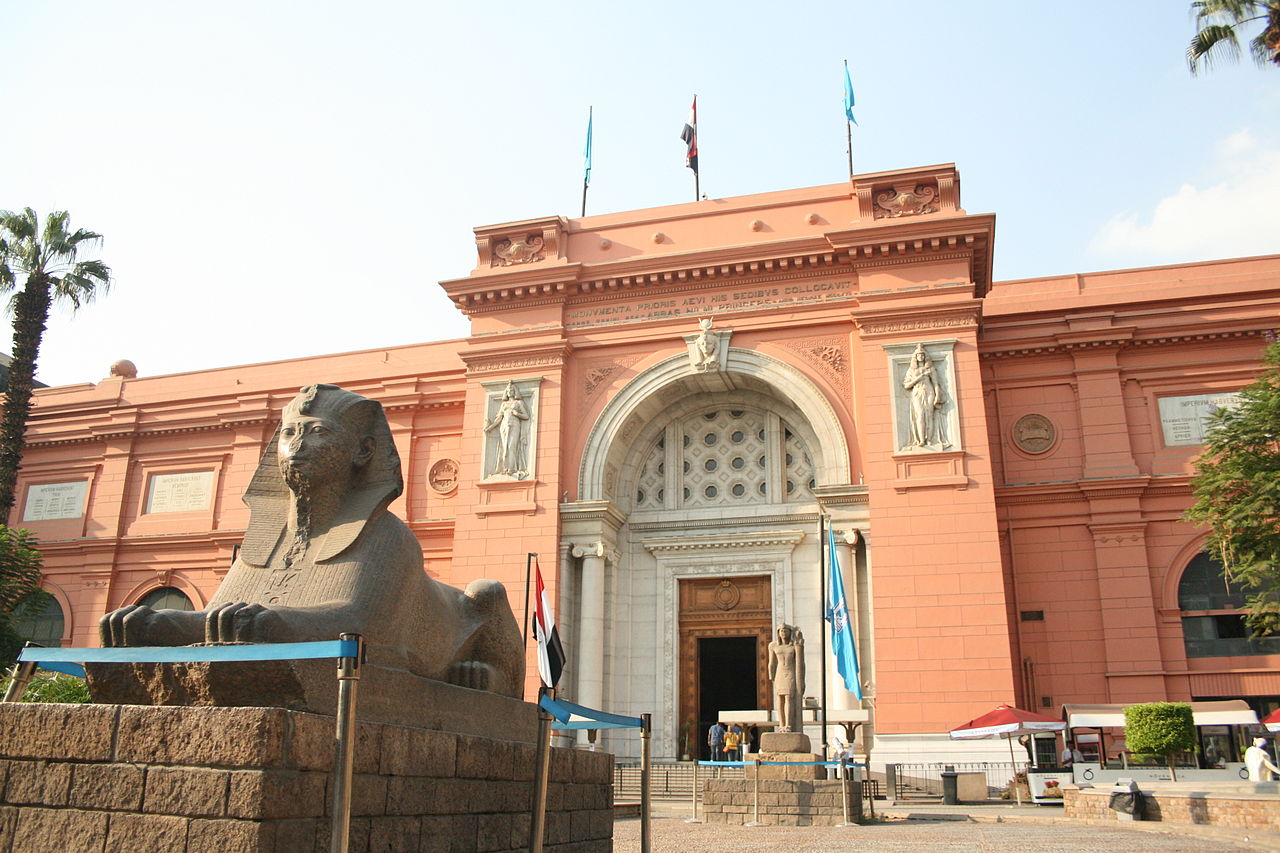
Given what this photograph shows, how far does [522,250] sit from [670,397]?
4480 mm

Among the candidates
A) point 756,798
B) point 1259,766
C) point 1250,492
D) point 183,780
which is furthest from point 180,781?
point 1250,492

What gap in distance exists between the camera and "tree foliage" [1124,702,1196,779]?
46.9ft

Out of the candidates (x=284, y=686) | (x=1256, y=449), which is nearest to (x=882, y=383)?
(x=1256, y=449)

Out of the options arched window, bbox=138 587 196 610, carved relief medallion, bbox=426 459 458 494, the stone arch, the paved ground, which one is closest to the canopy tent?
the paved ground

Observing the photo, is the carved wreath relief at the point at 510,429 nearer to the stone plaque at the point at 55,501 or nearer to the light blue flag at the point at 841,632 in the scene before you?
the light blue flag at the point at 841,632

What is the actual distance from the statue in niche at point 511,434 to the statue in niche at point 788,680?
22.9 ft

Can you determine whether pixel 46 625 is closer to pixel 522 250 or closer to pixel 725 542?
pixel 522 250

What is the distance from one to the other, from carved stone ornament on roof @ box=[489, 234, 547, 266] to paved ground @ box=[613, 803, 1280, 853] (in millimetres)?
12040

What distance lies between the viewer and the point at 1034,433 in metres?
20.0

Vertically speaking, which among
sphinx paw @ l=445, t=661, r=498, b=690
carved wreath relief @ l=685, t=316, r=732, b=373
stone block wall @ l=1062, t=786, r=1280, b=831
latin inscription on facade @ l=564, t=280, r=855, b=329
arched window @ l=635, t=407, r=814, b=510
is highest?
latin inscription on facade @ l=564, t=280, r=855, b=329

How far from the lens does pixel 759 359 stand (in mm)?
19719

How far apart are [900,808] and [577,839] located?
415 inches

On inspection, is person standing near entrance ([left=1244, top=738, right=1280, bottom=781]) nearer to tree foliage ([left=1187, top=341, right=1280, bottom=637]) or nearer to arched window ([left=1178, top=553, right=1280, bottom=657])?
tree foliage ([left=1187, top=341, right=1280, bottom=637])

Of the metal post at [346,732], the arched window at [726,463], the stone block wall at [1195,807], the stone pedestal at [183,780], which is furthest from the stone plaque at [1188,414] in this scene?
the metal post at [346,732]
